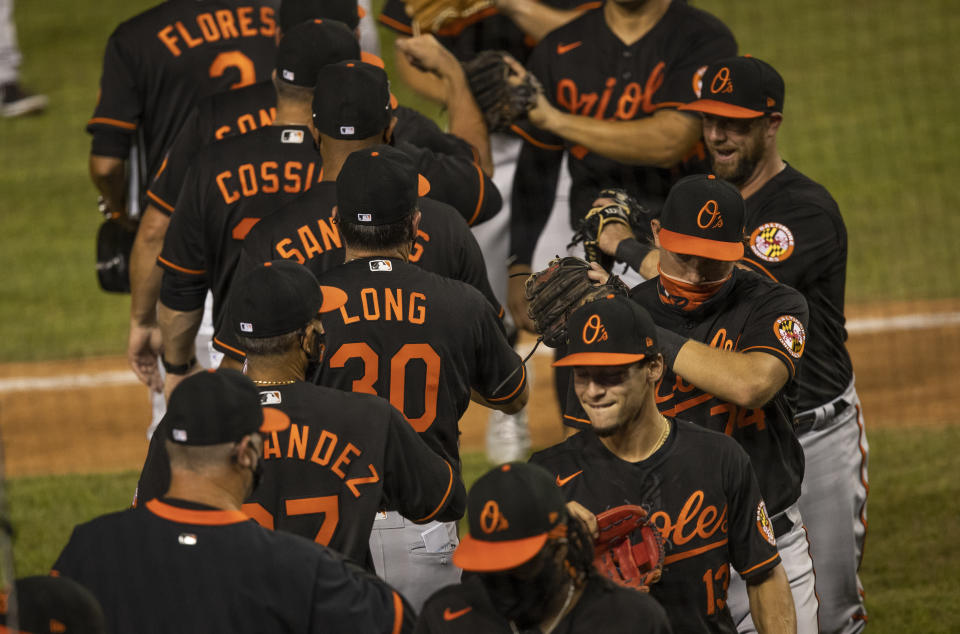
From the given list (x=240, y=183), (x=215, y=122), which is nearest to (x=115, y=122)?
(x=215, y=122)

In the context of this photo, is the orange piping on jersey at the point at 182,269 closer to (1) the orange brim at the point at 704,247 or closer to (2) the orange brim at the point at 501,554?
(1) the orange brim at the point at 704,247

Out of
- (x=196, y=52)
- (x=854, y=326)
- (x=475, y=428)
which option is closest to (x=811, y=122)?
(x=854, y=326)

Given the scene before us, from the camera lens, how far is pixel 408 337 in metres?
3.97

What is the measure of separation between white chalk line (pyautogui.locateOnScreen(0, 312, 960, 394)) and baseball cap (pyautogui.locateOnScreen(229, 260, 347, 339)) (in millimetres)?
5407

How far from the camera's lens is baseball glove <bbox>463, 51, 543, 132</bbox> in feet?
17.7

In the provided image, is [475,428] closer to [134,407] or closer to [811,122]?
[134,407]

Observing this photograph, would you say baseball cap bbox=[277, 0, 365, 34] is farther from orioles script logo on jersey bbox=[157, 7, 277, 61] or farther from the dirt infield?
the dirt infield

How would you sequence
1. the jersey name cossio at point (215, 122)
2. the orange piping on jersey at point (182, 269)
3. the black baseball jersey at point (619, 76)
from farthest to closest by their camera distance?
the black baseball jersey at point (619, 76), the jersey name cossio at point (215, 122), the orange piping on jersey at point (182, 269)

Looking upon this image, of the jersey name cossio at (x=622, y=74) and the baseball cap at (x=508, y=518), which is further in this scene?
the jersey name cossio at (x=622, y=74)

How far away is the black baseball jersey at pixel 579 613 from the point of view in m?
2.90

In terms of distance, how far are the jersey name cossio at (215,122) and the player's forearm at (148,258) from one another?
0.15 meters

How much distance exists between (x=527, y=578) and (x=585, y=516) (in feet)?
1.14

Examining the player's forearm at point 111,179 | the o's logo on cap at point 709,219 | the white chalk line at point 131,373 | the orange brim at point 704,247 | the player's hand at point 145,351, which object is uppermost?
the o's logo on cap at point 709,219

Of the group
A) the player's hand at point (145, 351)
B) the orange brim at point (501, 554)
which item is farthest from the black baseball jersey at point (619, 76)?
the orange brim at point (501, 554)
